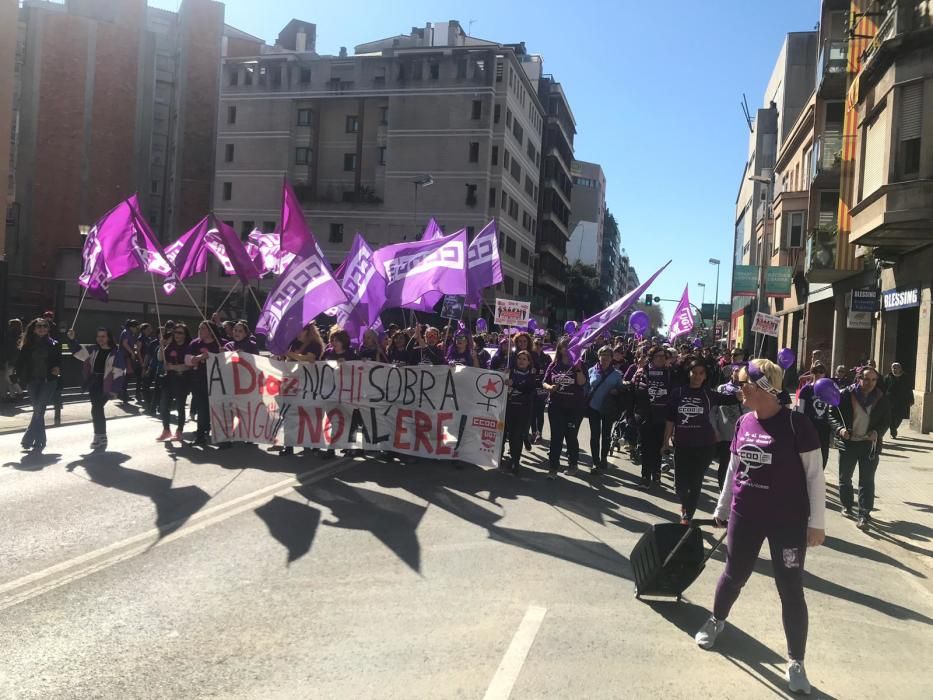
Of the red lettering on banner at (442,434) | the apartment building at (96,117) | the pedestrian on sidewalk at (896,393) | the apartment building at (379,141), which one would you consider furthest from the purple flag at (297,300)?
the apartment building at (96,117)

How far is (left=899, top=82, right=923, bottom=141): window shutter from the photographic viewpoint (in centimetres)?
1664

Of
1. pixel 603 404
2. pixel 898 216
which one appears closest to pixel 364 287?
pixel 603 404

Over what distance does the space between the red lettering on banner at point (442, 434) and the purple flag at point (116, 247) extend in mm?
4895

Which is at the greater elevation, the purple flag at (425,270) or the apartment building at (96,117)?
the apartment building at (96,117)

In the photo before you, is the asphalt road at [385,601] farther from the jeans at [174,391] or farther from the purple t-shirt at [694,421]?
the jeans at [174,391]

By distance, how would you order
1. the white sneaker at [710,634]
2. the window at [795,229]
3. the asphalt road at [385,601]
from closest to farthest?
1. the asphalt road at [385,601]
2. the white sneaker at [710,634]
3. the window at [795,229]

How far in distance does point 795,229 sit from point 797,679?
1337 inches

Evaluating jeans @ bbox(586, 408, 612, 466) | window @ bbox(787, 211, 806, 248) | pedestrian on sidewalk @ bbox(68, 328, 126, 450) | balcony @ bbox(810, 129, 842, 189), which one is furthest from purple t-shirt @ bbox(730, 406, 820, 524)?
window @ bbox(787, 211, 806, 248)

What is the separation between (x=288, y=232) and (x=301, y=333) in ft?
4.95

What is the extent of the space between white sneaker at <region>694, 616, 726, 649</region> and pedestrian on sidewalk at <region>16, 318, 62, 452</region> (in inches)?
350

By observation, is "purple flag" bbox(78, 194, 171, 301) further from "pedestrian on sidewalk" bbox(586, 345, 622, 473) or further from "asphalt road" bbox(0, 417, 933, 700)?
"pedestrian on sidewalk" bbox(586, 345, 622, 473)

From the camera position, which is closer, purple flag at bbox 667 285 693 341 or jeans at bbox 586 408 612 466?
jeans at bbox 586 408 612 466

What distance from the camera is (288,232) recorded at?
10.3 m

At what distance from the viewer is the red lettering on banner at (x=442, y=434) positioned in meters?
10.4
